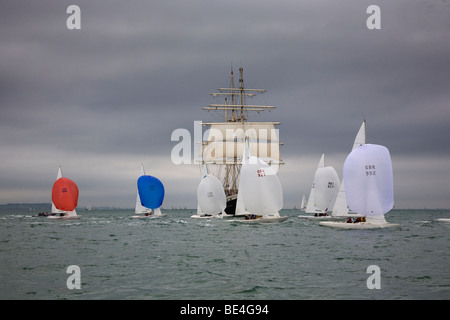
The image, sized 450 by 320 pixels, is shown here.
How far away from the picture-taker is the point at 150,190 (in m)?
77.6

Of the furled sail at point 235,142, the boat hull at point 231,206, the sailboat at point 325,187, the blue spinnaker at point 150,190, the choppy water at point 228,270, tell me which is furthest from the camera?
the furled sail at point 235,142

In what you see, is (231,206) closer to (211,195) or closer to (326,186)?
(211,195)

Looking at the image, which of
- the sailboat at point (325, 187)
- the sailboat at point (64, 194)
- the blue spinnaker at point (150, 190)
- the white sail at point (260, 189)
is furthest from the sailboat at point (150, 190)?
the white sail at point (260, 189)

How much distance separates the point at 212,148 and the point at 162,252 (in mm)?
78543

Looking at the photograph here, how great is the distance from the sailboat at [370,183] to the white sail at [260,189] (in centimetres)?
1003

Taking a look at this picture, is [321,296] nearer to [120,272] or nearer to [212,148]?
[120,272]

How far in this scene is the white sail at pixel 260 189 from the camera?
5047cm

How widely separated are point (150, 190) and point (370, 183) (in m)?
44.8

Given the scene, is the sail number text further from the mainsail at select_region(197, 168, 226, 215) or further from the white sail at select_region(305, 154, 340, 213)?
the mainsail at select_region(197, 168, 226, 215)

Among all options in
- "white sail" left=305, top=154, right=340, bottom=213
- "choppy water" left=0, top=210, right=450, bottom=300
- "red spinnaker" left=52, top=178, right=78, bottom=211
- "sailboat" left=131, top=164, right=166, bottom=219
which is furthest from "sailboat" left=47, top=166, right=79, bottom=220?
"white sail" left=305, top=154, right=340, bottom=213

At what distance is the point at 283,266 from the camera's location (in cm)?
2314

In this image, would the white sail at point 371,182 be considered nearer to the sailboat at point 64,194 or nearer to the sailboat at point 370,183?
the sailboat at point 370,183
